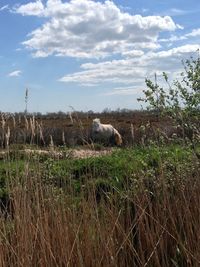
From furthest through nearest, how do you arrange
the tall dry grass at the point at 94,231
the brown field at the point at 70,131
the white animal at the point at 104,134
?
the white animal at the point at 104,134 → the brown field at the point at 70,131 → the tall dry grass at the point at 94,231

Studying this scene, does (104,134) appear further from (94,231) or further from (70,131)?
(94,231)

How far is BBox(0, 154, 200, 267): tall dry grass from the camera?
3168 mm

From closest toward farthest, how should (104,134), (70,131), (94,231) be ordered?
(94,231)
(70,131)
(104,134)

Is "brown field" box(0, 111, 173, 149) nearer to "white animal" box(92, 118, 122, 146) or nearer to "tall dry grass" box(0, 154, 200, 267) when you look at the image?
"tall dry grass" box(0, 154, 200, 267)

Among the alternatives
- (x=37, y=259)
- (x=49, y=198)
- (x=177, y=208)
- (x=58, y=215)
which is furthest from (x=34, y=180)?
(x=177, y=208)

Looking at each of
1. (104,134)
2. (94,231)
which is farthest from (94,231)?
(104,134)

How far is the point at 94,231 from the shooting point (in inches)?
135

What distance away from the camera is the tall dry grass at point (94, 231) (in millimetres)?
3168

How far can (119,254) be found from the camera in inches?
134

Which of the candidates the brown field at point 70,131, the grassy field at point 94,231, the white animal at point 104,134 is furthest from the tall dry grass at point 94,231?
the white animal at point 104,134

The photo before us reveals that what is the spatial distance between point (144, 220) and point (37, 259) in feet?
2.69

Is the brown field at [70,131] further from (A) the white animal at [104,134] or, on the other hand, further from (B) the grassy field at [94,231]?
(A) the white animal at [104,134]

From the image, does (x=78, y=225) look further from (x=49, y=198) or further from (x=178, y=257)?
(x=178, y=257)

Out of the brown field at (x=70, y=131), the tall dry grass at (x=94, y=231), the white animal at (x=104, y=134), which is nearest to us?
the tall dry grass at (x=94, y=231)
